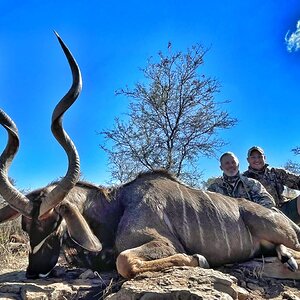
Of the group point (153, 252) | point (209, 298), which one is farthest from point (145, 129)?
point (209, 298)

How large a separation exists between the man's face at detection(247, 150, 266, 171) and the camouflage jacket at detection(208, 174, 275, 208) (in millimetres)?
858

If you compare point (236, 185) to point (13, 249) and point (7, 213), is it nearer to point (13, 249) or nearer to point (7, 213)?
point (13, 249)

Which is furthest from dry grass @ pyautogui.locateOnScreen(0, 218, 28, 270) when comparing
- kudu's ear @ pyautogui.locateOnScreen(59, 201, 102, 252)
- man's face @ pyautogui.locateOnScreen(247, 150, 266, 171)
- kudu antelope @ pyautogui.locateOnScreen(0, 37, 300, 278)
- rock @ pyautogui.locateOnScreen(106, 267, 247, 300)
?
man's face @ pyautogui.locateOnScreen(247, 150, 266, 171)

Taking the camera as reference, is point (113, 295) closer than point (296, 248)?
Yes

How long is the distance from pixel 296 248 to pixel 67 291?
199 centimetres

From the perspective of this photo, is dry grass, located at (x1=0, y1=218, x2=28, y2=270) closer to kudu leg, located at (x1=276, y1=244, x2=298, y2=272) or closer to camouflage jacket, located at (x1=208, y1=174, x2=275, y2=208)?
kudu leg, located at (x1=276, y1=244, x2=298, y2=272)

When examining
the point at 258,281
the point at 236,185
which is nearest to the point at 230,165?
the point at 236,185

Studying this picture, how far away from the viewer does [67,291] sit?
9.82 feet

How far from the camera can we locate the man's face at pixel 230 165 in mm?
5602

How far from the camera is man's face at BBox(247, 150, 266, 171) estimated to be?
6418 millimetres

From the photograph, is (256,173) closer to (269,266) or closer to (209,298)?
(269,266)

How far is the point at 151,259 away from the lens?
3.18 m

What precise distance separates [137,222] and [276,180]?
11.7 ft

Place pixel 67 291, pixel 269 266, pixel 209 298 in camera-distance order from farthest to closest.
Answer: pixel 269 266
pixel 67 291
pixel 209 298
